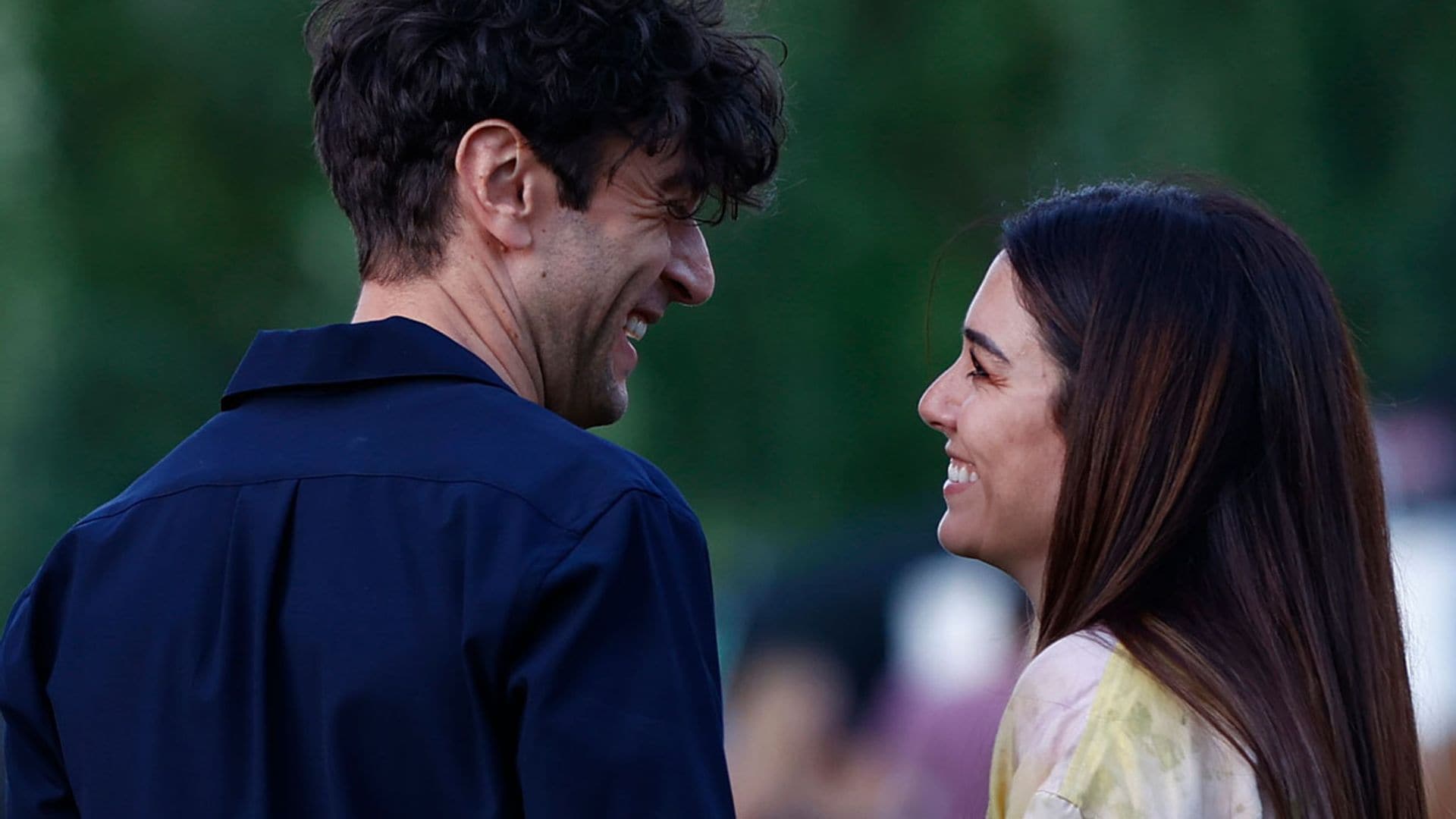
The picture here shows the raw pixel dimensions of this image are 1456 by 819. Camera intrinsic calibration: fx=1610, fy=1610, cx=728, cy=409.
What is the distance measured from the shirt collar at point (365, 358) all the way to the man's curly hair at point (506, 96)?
0.16 meters

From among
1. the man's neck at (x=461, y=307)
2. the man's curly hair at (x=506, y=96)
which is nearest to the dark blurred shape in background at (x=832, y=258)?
the man's curly hair at (x=506, y=96)

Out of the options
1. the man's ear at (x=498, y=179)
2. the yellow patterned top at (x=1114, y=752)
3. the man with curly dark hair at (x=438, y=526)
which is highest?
the man's ear at (x=498, y=179)

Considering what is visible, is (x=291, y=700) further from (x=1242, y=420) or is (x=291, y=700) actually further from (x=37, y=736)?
(x=1242, y=420)

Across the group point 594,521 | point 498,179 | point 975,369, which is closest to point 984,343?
point 975,369

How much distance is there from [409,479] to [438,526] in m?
0.06

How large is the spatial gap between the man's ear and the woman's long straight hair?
622 mm

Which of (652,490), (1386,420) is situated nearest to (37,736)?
(652,490)

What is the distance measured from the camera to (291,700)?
127cm

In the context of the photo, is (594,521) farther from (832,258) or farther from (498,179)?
(832,258)

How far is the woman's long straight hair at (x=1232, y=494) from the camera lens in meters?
1.57

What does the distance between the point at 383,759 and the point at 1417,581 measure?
10.8ft

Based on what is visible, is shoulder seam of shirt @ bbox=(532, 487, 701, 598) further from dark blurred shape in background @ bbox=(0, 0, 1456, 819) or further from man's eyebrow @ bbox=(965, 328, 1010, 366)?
dark blurred shape in background @ bbox=(0, 0, 1456, 819)

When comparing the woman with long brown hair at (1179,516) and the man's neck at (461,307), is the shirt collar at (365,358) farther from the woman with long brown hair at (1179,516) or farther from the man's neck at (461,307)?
the woman with long brown hair at (1179,516)

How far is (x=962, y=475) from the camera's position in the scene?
1914 mm
